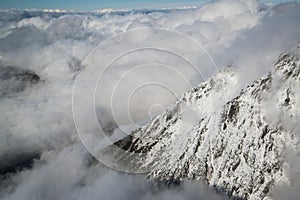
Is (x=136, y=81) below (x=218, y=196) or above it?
above

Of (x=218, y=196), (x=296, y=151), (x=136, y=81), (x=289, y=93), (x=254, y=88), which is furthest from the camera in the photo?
(x=254, y=88)

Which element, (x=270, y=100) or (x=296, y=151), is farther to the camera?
(x=270, y=100)

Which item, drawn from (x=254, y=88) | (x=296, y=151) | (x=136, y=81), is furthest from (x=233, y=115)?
(x=136, y=81)

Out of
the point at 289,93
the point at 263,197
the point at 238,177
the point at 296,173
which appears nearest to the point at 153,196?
the point at 238,177

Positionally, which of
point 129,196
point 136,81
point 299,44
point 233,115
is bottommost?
point 129,196

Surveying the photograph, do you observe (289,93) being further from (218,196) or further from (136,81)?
(136,81)

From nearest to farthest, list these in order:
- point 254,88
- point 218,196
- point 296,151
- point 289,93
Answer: point 296,151 < point 289,93 < point 218,196 < point 254,88

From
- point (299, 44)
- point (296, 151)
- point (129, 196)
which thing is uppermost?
point (299, 44)

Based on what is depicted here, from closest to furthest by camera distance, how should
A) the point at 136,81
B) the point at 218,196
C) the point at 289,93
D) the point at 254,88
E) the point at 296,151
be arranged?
1. the point at 136,81
2. the point at 296,151
3. the point at 289,93
4. the point at 218,196
5. the point at 254,88

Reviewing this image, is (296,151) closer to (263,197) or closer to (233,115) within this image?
(263,197)

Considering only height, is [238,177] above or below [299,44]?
below
